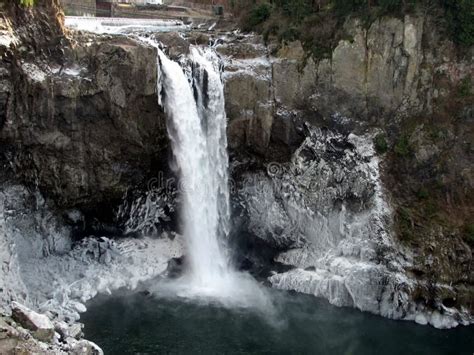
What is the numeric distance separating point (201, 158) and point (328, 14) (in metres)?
8.40

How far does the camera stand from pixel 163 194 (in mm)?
23984

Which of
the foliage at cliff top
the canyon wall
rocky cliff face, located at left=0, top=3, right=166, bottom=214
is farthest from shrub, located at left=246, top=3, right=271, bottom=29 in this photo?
rocky cliff face, located at left=0, top=3, right=166, bottom=214

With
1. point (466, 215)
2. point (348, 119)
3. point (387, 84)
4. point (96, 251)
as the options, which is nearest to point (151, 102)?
point (96, 251)

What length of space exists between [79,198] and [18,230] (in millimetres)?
2639

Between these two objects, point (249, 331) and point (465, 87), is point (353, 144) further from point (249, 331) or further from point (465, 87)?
point (249, 331)

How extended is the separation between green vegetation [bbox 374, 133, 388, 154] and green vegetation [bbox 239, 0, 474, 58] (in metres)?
4.20

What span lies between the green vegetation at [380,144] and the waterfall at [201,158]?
20.8 ft

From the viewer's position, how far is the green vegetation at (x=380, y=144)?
75.6 feet

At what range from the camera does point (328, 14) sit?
24031mm

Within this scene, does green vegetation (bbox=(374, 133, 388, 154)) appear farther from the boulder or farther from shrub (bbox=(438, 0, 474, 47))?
the boulder

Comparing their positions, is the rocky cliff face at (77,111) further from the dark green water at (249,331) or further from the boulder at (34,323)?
the boulder at (34,323)

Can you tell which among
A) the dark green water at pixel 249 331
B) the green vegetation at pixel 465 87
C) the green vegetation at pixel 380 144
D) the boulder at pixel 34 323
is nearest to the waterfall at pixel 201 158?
the dark green water at pixel 249 331

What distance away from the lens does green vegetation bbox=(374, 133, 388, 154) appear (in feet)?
75.6

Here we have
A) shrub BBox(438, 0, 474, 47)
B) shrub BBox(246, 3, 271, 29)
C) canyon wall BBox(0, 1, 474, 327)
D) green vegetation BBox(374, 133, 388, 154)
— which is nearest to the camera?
canyon wall BBox(0, 1, 474, 327)
